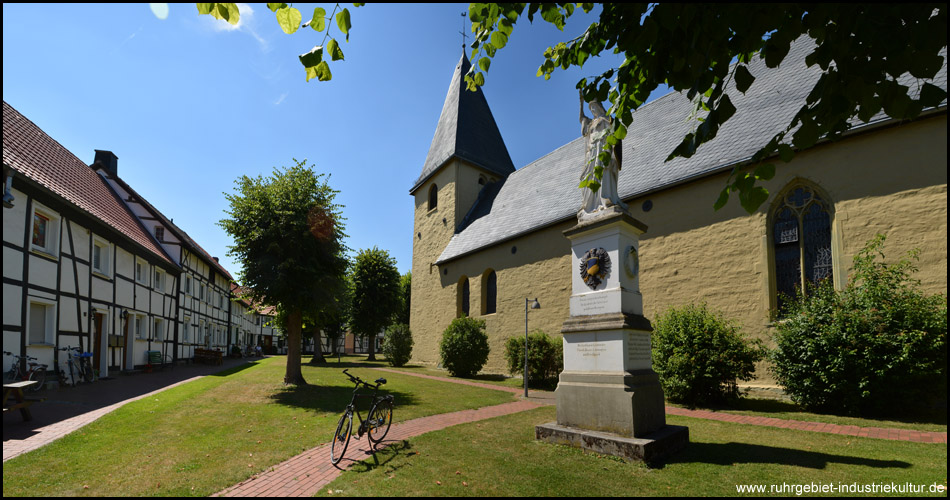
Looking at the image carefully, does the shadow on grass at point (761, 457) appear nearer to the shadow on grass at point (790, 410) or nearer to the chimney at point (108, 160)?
the shadow on grass at point (790, 410)

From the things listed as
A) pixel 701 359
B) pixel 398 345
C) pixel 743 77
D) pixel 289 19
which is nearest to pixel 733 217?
pixel 701 359

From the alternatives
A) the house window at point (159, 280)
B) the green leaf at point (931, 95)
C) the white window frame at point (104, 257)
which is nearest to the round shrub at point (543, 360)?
the green leaf at point (931, 95)

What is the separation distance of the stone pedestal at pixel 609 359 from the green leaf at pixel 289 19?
5749mm

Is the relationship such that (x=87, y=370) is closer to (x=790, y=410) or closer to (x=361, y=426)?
(x=361, y=426)

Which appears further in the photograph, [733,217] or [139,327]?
[139,327]

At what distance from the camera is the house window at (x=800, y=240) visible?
1109 centimetres

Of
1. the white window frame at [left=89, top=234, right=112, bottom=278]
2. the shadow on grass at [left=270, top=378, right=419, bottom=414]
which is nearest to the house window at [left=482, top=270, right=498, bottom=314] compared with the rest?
the shadow on grass at [left=270, top=378, right=419, bottom=414]

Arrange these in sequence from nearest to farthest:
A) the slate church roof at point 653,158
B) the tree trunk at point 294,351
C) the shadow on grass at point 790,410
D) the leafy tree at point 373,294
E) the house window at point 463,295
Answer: the shadow on grass at point 790,410, the slate church roof at point 653,158, the tree trunk at point 294,351, the house window at point 463,295, the leafy tree at point 373,294

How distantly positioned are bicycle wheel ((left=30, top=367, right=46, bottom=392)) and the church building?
569 inches

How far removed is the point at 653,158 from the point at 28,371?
17919 mm

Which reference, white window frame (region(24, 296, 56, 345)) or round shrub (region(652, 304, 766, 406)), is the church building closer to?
round shrub (region(652, 304, 766, 406))

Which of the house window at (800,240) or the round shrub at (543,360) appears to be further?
the round shrub at (543,360)

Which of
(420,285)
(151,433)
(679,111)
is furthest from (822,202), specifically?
(420,285)

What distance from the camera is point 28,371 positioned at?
10.8m
